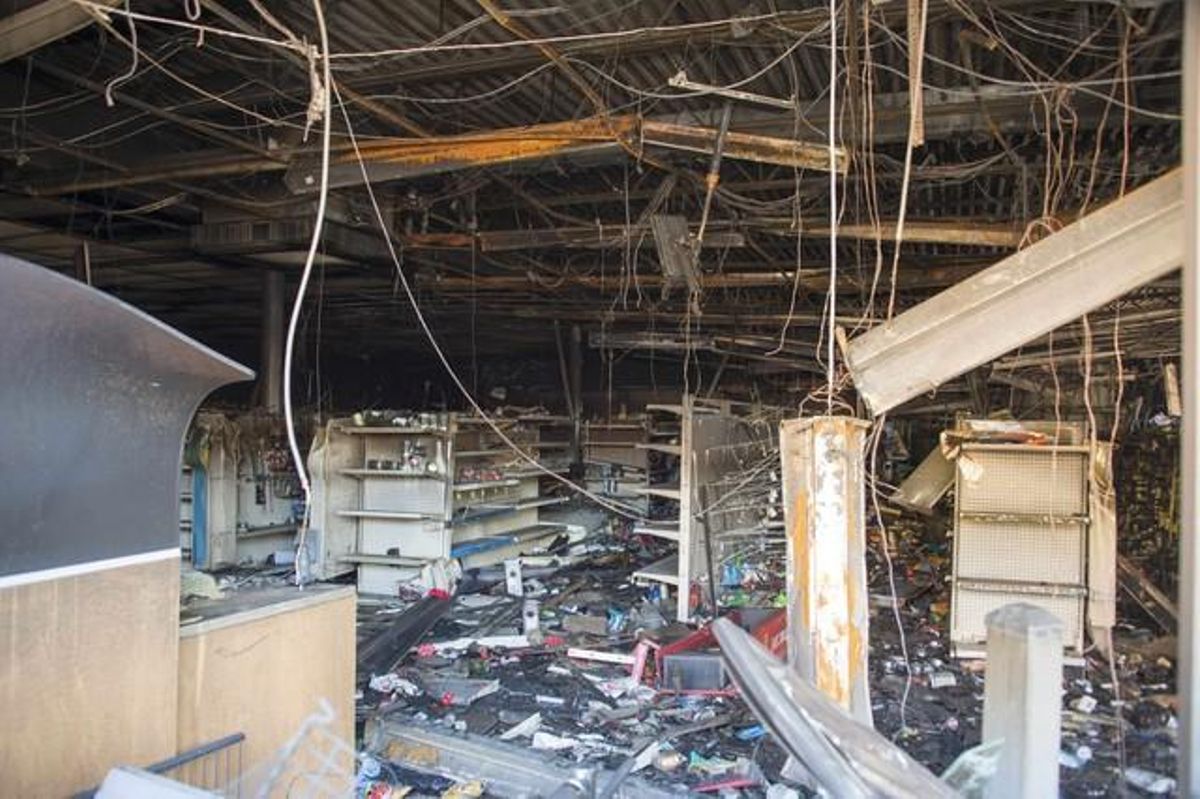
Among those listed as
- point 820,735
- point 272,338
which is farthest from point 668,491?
point 820,735

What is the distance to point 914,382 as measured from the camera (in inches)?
104

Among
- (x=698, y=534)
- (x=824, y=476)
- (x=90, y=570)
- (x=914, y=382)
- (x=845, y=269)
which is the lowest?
(x=698, y=534)

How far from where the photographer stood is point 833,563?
2.52 meters

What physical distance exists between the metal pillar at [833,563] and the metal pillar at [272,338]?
6.93 m

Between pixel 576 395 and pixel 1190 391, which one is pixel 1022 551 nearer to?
pixel 1190 391

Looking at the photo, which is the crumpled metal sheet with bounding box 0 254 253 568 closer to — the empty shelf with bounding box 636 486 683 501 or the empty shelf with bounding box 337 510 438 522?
the empty shelf with bounding box 636 486 683 501

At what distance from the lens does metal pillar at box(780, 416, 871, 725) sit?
2502 millimetres

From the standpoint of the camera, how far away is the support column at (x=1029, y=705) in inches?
62.1

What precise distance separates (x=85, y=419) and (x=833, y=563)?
7.49 ft

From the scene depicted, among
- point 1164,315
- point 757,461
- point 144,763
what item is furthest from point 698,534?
point 144,763

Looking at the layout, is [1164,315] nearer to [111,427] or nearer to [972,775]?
[972,775]

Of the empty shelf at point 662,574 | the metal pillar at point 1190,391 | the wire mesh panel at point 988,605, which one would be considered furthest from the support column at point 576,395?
the metal pillar at point 1190,391

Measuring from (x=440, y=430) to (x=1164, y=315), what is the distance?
237 inches

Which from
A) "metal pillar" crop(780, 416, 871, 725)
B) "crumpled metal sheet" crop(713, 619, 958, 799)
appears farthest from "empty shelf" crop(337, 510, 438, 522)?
"crumpled metal sheet" crop(713, 619, 958, 799)
